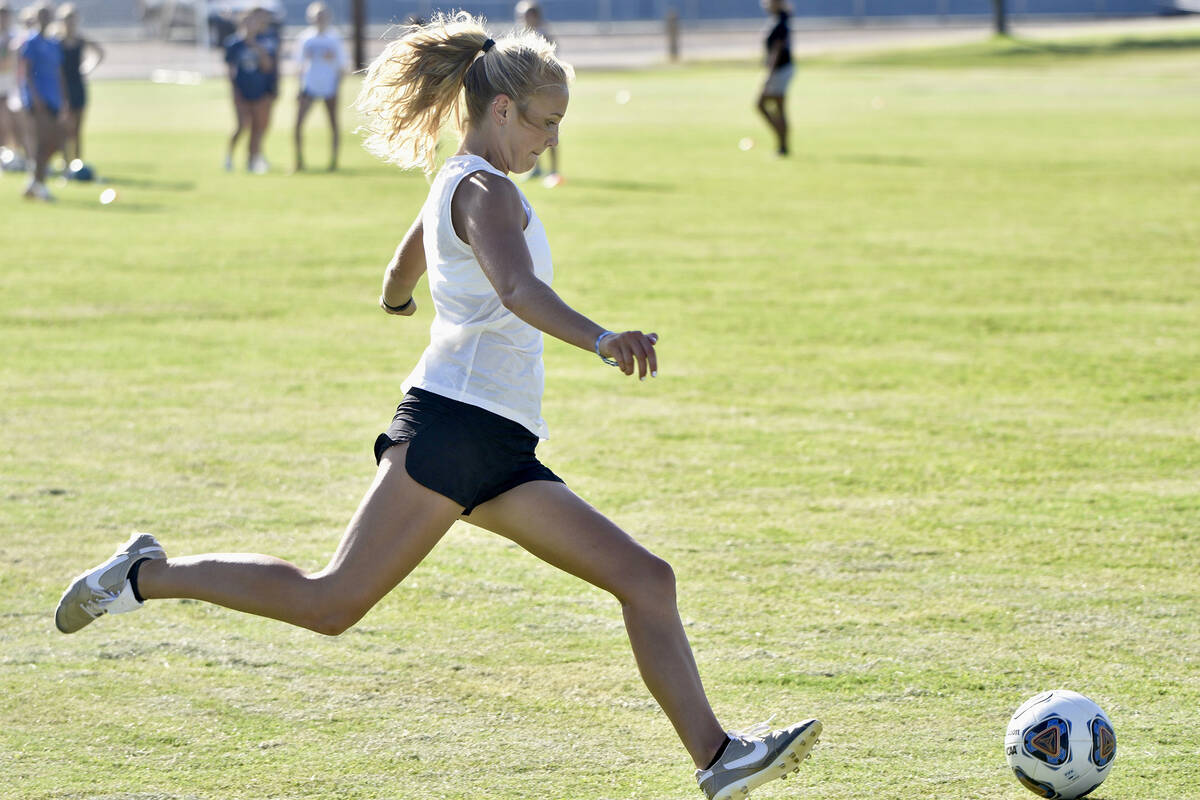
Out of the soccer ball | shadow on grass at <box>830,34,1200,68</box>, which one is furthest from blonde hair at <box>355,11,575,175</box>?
shadow on grass at <box>830,34,1200,68</box>

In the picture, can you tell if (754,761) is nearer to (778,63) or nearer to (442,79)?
(442,79)

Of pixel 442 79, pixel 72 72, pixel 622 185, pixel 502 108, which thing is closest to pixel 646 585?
pixel 502 108

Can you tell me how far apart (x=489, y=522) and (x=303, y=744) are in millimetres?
966

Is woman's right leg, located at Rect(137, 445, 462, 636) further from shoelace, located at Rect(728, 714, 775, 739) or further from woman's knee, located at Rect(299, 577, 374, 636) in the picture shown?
shoelace, located at Rect(728, 714, 775, 739)

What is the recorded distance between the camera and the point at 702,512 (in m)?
7.22

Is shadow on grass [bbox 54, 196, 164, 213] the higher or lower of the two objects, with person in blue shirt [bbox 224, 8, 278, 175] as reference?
lower

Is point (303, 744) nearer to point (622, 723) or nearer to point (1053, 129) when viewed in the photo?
point (622, 723)

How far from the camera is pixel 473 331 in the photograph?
14.1ft

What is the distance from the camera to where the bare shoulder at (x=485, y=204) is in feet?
13.4

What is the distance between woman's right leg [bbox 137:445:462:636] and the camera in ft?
13.8

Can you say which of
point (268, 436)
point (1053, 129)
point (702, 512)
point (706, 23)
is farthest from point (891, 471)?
point (706, 23)

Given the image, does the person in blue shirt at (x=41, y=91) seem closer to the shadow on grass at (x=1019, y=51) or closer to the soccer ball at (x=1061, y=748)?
the soccer ball at (x=1061, y=748)

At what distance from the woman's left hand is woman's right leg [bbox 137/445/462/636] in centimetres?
71

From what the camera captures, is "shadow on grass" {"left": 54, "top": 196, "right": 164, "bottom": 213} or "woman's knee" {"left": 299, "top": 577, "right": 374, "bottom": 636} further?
"shadow on grass" {"left": 54, "top": 196, "right": 164, "bottom": 213}
